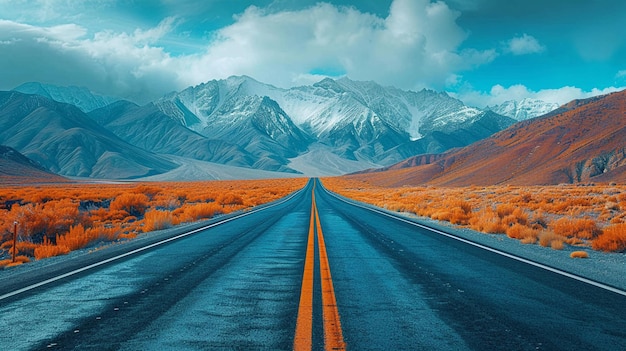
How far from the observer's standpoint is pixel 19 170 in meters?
125

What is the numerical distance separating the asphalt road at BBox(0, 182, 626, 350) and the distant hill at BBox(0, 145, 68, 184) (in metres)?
122

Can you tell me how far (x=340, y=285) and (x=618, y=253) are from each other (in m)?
8.96

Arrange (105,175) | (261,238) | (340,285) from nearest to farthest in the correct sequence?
(340,285) → (261,238) → (105,175)

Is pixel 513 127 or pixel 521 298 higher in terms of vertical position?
pixel 513 127

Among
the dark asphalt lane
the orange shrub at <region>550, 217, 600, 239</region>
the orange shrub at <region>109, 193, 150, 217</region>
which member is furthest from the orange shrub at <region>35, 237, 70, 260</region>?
the orange shrub at <region>109, 193, 150, 217</region>

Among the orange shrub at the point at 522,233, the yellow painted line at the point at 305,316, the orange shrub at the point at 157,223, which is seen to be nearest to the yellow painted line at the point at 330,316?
the yellow painted line at the point at 305,316

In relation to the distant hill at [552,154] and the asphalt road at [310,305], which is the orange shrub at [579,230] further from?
the distant hill at [552,154]

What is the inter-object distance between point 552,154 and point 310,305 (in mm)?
90352

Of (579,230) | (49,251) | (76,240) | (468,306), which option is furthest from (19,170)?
(468,306)

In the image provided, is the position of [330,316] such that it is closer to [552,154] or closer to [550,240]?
[550,240]

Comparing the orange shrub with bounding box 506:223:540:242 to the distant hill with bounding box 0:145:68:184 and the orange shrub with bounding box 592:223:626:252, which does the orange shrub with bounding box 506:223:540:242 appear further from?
the distant hill with bounding box 0:145:68:184

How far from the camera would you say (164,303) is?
242 inches

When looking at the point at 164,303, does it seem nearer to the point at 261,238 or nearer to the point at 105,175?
the point at 261,238

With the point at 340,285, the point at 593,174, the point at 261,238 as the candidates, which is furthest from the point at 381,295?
the point at 593,174
